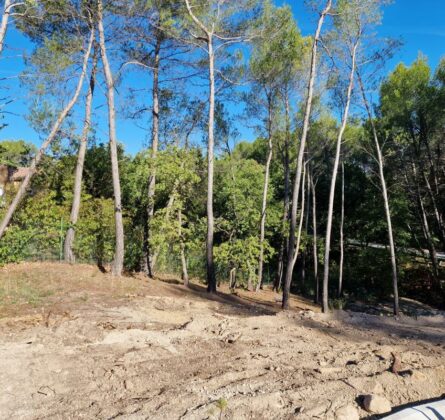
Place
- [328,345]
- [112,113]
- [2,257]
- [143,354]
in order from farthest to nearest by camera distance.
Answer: [112,113]
[2,257]
[328,345]
[143,354]

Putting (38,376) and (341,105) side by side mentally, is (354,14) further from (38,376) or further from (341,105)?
(38,376)

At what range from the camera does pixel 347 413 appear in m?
3.59

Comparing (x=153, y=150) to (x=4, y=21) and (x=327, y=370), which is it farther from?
(x=327, y=370)

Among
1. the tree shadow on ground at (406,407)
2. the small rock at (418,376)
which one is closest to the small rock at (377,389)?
the tree shadow on ground at (406,407)

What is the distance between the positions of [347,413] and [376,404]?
33cm

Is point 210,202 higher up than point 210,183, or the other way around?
point 210,183

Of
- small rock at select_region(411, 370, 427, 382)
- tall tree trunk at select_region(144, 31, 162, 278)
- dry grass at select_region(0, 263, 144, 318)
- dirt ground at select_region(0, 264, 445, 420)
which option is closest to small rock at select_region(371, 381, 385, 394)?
dirt ground at select_region(0, 264, 445, 420)

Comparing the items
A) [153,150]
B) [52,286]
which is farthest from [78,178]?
[52,286]

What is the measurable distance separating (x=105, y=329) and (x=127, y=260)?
7289 mm

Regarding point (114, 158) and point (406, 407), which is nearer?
point (406, 407)

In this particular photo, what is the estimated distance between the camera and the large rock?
3705 mm

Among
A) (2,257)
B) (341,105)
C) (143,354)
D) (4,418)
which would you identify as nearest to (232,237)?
(341,105)

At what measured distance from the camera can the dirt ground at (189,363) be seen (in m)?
3.81

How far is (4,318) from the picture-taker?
6602 millimetres
